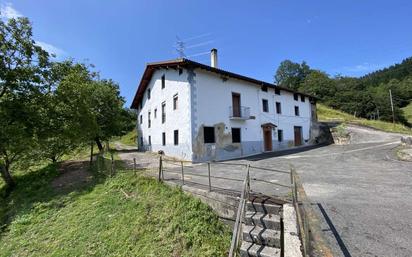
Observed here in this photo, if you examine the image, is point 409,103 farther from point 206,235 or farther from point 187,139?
point 206,235

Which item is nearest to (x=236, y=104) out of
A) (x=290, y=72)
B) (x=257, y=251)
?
(x=257, y=251)

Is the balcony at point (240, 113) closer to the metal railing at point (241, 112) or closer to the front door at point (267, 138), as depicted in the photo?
the metal railing at point (241, 112)

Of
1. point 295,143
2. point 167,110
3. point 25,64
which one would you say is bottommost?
point 295,143

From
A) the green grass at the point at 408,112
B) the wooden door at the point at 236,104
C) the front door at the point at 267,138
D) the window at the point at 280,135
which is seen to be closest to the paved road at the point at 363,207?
the wooden door at the point at 236,104

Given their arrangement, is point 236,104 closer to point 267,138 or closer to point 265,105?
point 265,105

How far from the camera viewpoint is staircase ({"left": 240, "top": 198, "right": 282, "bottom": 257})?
165 inches

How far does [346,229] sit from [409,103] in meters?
74.6

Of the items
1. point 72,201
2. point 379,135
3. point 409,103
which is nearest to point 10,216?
point 72,201

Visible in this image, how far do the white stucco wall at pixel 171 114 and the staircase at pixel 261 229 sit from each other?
397 inches

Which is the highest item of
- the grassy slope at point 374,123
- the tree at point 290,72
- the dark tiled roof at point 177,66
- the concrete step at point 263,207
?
the tree at point 290,72

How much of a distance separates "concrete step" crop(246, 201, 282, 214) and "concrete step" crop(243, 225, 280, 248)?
17.5 inches

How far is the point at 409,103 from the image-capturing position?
59.4 metres

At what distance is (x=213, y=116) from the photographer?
16.2 m

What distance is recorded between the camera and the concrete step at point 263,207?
4800 millimetres
